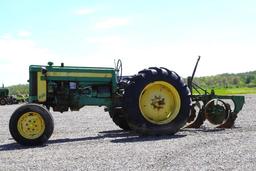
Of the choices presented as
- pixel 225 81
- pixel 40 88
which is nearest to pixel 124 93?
pixel 40 88

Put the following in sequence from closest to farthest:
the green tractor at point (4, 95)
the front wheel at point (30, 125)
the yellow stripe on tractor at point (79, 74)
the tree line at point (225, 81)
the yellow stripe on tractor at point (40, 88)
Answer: the front wheel at point (30, 125), the yellow stripe on tractor at point (40, 88), the yellow stripe on tractor at point (79, 74), the green tractor at point (4, 95), the tree line at point (225, 81)

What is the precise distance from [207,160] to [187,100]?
193 inches

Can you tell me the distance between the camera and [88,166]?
8836 millimetres

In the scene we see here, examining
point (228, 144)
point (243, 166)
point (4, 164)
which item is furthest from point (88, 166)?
point (228, 144)

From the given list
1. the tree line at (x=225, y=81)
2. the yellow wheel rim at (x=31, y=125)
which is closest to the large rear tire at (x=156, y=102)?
the yellow wheel rim at (x=31, y=125)

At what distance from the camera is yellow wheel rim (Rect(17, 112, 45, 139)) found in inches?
484

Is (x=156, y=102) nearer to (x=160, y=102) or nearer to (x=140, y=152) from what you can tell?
(x=160, y=102)

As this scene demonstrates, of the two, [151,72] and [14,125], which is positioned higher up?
[151,72]

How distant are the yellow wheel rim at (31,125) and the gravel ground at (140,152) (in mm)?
383

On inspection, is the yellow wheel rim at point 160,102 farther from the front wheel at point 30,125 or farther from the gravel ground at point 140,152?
the front wheel at point 30,125

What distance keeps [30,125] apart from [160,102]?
3648 mm

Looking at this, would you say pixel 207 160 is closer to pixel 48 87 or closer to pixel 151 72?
pixel 151 72

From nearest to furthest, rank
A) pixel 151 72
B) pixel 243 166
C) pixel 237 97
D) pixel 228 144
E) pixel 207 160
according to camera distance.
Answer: pixel 243 166
pixel 207 160
pixel 228 144
pixel 151 72
pixel 237 97

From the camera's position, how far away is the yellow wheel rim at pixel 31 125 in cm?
1229
